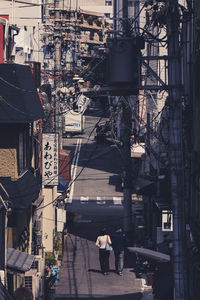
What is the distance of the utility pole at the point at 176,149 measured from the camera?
1158cm

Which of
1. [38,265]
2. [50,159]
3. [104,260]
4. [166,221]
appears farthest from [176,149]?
[50,159]

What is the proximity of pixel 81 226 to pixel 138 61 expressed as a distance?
21034 millimetres

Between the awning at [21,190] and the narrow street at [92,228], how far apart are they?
176 cm

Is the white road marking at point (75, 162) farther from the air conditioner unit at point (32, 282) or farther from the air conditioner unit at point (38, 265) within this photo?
the air conditioner unit at point (32, 282)

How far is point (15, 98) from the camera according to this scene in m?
20.0

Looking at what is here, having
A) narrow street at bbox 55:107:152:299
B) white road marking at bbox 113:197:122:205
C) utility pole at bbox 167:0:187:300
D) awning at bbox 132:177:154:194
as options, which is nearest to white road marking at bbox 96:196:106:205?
narrow street at bbox 55:107:152:299

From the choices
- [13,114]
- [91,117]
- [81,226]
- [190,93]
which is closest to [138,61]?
[190,93]

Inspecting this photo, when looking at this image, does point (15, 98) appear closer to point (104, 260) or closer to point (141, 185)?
point (104, 260)

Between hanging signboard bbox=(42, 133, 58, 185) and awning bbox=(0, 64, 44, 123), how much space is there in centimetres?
539

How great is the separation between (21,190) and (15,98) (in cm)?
275

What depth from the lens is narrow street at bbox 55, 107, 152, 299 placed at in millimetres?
22609

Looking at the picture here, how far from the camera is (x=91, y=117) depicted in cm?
7638

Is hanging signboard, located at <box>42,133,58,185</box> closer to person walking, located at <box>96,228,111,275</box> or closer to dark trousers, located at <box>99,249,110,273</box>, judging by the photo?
person walking, located at <box>96,228,111,275</box>

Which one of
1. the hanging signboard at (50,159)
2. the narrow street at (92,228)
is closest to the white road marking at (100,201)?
the narrow street at (92,228)
